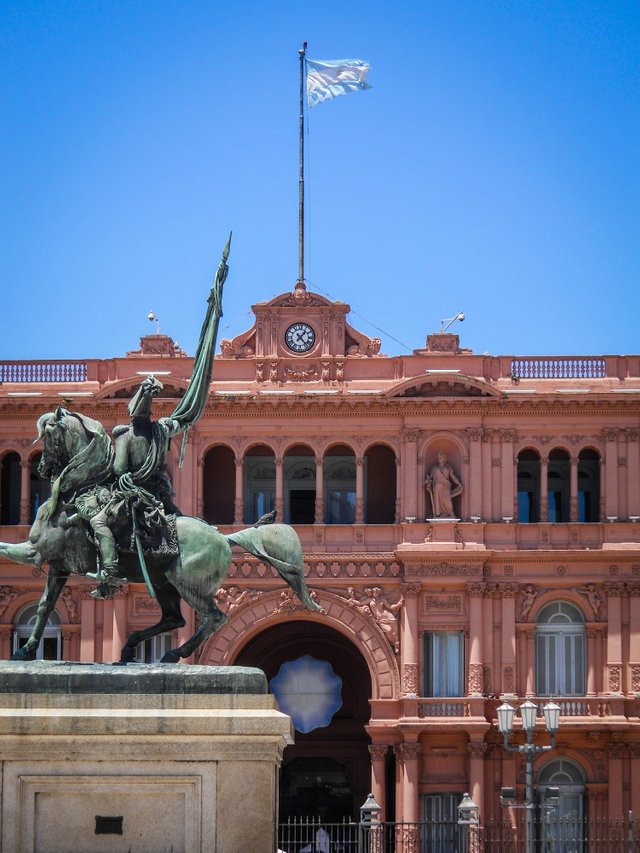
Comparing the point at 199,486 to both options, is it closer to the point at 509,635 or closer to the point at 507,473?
the point at 507,473

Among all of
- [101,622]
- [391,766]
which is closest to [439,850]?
[391,766]

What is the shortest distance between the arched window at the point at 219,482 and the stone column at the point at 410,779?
997cm

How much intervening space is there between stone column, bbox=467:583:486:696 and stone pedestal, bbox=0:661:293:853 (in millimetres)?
37284

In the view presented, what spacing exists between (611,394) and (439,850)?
1483cm

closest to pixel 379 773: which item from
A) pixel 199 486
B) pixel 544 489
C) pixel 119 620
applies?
pixel 119 620

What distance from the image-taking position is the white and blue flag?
2322 inches

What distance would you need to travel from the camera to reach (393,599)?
54844mm

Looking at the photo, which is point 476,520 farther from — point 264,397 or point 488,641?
point 264,397

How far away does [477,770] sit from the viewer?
52906mm

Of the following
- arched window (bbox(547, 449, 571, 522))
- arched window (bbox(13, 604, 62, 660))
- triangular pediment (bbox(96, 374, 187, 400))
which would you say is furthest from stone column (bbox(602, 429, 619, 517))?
arched window (bbox(13, 604, 62, 660))

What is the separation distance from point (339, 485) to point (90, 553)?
126ft

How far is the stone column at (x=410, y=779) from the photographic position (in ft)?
172

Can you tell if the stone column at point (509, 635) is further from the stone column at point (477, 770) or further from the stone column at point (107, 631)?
the stone column at point (107, 631)

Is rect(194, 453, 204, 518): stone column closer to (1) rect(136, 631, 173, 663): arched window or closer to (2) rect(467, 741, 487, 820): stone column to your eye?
(1) rect(136, 631, 173, 663): arched window
